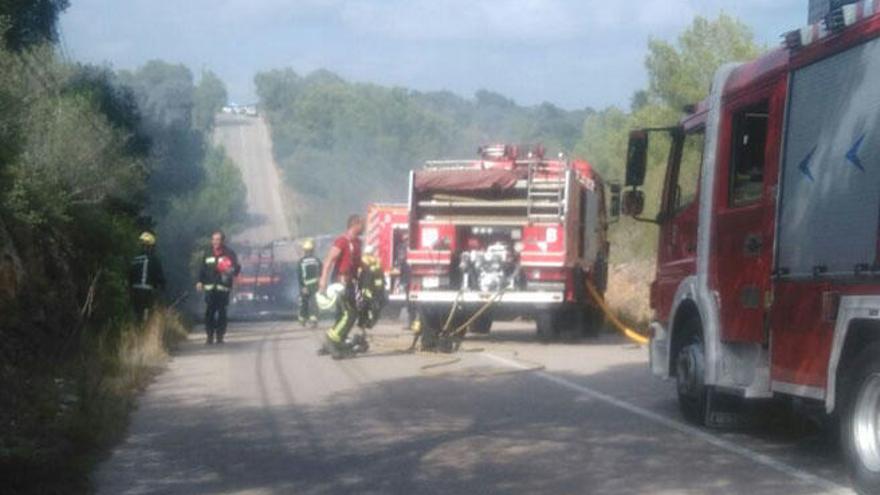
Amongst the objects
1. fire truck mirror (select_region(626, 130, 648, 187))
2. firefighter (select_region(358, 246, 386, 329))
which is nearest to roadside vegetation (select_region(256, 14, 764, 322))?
firefighter (select_region(358, 246, 386, 329))

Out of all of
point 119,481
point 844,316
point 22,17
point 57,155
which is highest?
point 22,17

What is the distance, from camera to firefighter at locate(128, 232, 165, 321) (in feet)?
69.9

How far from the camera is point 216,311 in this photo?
2275 centimetres

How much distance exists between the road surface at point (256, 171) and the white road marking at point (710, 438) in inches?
2196

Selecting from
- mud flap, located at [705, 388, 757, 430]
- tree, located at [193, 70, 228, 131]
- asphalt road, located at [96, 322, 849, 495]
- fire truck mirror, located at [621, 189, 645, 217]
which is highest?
tree, located at [193, 70, 228, 131]

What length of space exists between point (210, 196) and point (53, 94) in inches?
1436

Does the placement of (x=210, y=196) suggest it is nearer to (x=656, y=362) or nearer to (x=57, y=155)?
(x=57, y=155)

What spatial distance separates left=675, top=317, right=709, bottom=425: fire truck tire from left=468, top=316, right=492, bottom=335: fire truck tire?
483 inches

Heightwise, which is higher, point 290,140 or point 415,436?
point 290,140

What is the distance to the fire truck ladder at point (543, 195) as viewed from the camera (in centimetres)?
2341

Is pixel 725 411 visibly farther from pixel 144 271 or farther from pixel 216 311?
pixel 216 311

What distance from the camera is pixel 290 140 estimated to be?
10038cm

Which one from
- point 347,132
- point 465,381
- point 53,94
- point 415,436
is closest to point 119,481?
point 415,436

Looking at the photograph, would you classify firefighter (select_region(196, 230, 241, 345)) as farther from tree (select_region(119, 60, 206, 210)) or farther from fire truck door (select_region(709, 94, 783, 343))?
tree (select_region(119, 60, 206, 210))
